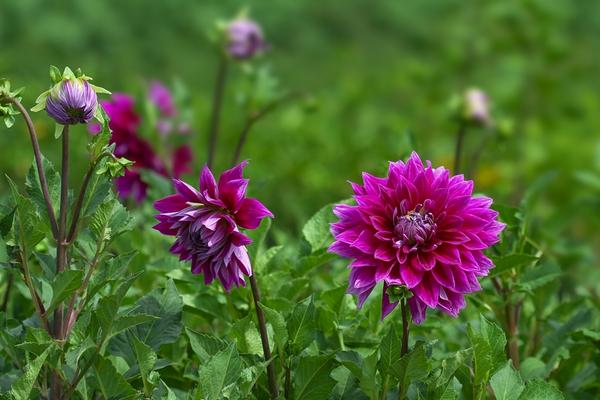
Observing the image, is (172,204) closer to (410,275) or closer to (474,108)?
(410,275)

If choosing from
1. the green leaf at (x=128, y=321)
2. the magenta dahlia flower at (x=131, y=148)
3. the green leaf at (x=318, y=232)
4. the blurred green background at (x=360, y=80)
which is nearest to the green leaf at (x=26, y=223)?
the green leaf at (x=128, y=321)

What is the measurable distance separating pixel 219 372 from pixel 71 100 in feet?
1.21

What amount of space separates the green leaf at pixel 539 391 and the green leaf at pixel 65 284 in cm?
56

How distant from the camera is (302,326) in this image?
4.25ft

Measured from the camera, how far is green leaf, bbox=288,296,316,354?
129 cm

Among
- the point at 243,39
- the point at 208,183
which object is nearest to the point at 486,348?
the point at 208,183

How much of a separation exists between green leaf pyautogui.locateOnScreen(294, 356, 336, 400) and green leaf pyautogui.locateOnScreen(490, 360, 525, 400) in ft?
0.68

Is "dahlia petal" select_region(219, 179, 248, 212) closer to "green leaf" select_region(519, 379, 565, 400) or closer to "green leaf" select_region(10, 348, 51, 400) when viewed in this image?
"green leaf" select_region(10, 348, 51, 400)

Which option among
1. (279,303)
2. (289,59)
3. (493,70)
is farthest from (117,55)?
(279,303)

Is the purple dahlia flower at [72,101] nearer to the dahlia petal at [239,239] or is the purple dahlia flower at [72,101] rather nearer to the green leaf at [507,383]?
the dahlia petal at [239,239]

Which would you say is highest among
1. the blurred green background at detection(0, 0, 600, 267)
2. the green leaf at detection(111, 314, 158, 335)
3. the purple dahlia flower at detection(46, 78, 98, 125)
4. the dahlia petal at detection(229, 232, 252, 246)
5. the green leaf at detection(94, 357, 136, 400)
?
the purple dahlia flower at detection(46, 78, 98, 125)

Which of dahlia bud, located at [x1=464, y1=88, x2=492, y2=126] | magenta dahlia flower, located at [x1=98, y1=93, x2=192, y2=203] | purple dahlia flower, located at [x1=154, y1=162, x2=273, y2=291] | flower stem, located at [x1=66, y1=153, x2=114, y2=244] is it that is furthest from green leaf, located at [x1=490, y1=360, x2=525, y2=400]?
dahlia bud, located at [x1=464, y1=88, x2=492, y2=126]

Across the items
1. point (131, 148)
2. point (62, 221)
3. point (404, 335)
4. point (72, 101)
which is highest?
point (72, 101)

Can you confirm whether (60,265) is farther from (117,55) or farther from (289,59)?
(289,59)
